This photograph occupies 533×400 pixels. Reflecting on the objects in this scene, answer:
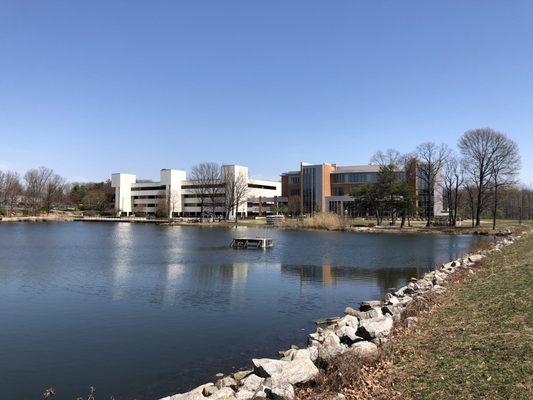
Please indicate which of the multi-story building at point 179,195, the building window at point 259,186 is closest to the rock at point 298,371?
the multi-story building at point 179,195

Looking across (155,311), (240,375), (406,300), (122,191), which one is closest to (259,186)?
(122,191)

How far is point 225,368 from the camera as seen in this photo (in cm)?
1188

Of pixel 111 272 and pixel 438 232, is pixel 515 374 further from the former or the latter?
pixel 438 232

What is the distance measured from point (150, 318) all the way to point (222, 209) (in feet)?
382

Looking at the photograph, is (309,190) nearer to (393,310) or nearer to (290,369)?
(393,310)

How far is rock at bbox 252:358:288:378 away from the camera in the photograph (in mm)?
9273

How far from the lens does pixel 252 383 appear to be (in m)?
9.19

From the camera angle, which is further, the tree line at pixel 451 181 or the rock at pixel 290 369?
the tree line at pixel 451 181

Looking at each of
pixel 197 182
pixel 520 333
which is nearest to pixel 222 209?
pixel 197 182

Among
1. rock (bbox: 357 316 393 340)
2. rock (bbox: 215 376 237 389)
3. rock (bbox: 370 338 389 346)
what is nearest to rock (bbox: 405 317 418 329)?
rock (bbox: 357 316 393 340)

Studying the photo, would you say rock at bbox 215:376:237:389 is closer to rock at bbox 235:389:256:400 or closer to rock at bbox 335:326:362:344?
rock at bbox 235:389:256:400

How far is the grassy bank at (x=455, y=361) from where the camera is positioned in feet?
24.5

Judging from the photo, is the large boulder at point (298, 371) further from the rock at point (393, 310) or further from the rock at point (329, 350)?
the rock at point (393, 310)

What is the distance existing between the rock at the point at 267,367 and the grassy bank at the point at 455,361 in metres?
0.92
